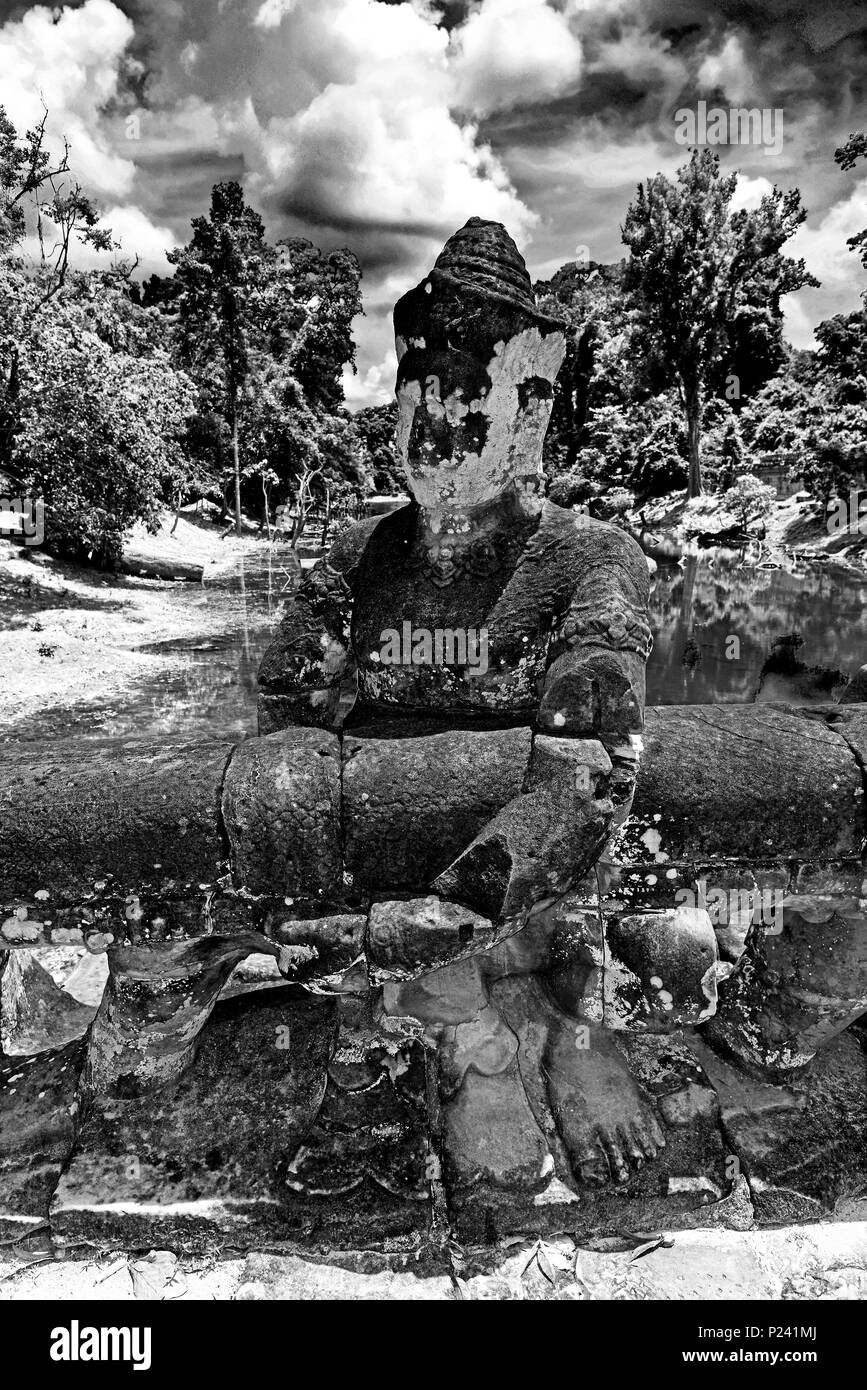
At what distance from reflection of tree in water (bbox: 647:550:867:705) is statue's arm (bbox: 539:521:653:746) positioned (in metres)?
7.29

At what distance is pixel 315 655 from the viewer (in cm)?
244

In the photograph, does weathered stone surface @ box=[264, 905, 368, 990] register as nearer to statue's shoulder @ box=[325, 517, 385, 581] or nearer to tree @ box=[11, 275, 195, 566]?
statue's shoulder @ box=[325, 517, 385, 581]

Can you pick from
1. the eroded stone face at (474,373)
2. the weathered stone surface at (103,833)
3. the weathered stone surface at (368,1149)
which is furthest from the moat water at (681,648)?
the weathered stone surface at (103,833)

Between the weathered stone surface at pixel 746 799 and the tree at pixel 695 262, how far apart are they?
32532 millimetres

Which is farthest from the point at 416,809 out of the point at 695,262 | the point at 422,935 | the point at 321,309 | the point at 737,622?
the point at 321,309

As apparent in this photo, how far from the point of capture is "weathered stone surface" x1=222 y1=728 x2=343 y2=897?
1.87 metres

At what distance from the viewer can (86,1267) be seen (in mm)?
2113

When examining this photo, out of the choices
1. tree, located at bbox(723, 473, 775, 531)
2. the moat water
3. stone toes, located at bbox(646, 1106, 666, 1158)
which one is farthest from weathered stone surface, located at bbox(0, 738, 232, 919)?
tree, located at bbox(723, 473, 775, 531)

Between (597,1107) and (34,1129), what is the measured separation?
1634 mm

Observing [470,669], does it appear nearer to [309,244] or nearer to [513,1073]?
[513,1073]

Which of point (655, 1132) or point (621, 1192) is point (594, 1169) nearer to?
point (621, 1192)

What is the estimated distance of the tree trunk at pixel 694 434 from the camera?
1239 inches

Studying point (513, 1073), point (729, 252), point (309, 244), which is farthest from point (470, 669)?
point (309, 244)
